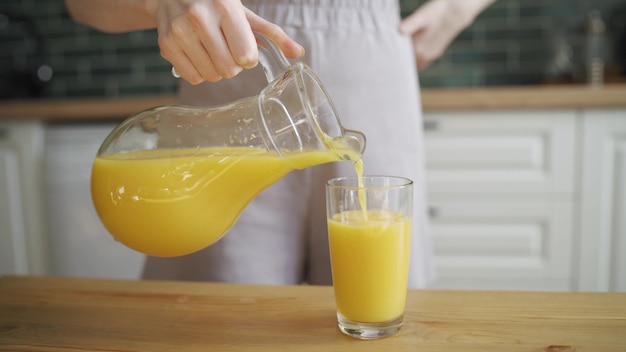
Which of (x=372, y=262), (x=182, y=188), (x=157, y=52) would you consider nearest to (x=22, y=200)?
(x=157, y=52)

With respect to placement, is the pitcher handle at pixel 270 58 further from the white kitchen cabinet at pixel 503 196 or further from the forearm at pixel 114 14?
the white kitchen cabinet at pixel 503 196

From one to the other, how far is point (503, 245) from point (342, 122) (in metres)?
1.09

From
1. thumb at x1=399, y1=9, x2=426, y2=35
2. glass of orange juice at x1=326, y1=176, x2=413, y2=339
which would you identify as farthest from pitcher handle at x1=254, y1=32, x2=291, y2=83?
thumb at x1=399, y1=9, x2=426, y2=35

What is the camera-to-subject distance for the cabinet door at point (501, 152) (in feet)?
5.46

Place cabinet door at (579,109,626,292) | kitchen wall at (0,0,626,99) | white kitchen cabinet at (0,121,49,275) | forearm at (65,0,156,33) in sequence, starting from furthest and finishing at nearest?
kitchen wall at (0,0,626,99)
white kitchen cabinet at (0,121,49,275)
cabinet door at (579,109,626,292)
forearm at (65,0,156,33)

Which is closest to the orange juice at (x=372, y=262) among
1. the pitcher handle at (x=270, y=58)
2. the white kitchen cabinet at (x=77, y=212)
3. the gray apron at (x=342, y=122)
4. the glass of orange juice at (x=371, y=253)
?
the glass of orange juice at (x=371, y=253)

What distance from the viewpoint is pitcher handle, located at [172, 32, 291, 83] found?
543 mm

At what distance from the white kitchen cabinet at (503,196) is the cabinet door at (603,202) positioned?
0.04 meters

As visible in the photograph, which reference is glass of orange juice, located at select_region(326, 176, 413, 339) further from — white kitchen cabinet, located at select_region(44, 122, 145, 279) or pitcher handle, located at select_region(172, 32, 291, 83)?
white kitchen cabinet, located at select_region(44, 122, 145, 279)

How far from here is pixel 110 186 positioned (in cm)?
55

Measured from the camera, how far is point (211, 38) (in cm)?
51

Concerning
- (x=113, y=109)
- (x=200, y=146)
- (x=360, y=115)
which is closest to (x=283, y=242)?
(x=360, y=115)

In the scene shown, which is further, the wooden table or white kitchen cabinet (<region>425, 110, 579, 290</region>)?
white kitchen cabinet (<region>425, 110, 579, 290</region>)

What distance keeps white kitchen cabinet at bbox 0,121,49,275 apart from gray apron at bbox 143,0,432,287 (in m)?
1.21
